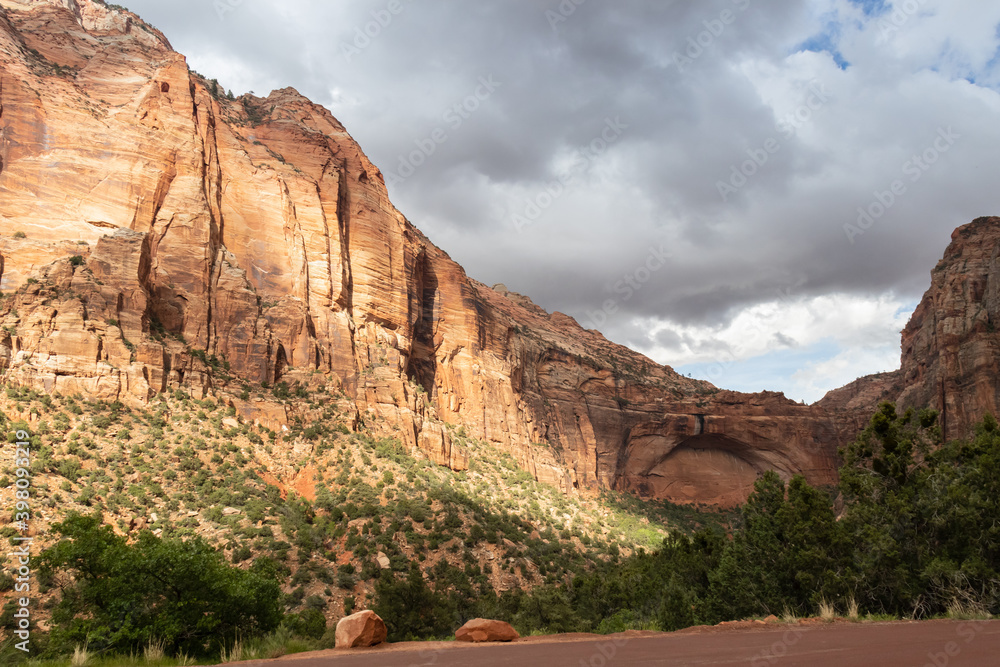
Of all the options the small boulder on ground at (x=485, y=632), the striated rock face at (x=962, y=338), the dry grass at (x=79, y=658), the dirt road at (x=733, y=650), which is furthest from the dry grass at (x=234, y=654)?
the striated rock face at (x=962, y=338)

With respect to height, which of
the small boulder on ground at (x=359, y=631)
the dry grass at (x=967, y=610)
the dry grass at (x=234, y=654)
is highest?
the small boulder on ground at (x=359, y=631)

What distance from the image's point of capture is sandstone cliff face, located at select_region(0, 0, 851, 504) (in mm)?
36688

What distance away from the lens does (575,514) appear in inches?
2349

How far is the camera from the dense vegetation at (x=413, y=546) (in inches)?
556

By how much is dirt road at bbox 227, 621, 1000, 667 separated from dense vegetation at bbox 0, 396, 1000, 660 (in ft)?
10.5

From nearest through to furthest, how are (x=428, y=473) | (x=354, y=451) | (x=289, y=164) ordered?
(x=354, y=451) → (x=428, y=473) → (x=289, y=164)

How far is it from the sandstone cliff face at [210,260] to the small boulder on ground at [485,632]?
103 ft

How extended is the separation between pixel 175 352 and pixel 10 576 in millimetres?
19311

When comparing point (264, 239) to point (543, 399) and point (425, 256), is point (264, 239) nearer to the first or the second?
point (425, 256)

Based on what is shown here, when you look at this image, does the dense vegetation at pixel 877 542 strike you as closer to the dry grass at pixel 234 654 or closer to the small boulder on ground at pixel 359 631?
the small boulder on ground at pixel 359 631

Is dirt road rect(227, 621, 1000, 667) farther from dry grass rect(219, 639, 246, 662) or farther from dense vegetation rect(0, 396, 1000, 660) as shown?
dense vegetation rect(0, 396, 1000, 660)

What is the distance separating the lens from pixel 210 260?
147 ft

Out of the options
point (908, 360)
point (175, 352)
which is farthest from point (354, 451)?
point (908, 360)

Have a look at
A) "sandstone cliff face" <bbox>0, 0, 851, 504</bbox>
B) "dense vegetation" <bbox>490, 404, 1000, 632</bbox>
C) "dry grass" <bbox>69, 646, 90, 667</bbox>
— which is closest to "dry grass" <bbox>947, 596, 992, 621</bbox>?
"dense vegetation" <bbox>490, 404, 1000, 632</bbox>
